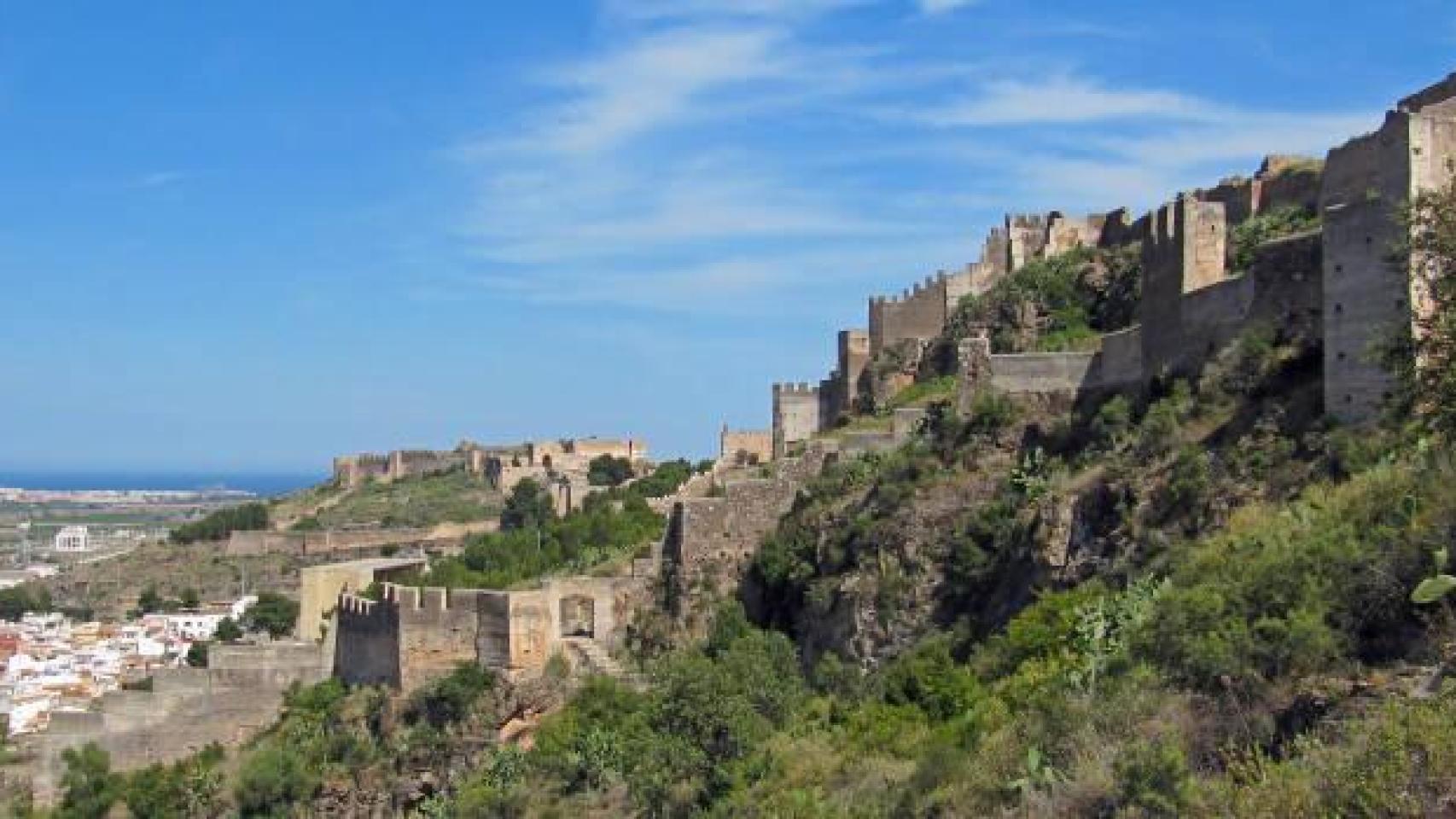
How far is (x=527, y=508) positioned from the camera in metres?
49.7

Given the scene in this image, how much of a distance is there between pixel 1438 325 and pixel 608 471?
42437 mm

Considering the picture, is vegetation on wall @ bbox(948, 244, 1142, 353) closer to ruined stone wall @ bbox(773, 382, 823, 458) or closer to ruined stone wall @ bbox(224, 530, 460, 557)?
ruined stone wall @ bbox(773, 382, 823, 458)

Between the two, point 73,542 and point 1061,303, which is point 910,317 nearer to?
point 1061,303

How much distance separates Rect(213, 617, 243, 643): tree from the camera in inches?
1646

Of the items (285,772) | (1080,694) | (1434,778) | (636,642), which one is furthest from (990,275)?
(1434,778)

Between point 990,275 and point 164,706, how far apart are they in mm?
16879

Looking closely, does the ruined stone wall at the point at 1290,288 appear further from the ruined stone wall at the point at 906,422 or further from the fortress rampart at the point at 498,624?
the fortress rampart at the point at 498,624

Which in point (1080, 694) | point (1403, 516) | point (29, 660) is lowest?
point (29, 660)

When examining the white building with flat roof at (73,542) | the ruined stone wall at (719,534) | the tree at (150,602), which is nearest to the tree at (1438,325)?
the ruined stone wall at (719,534)

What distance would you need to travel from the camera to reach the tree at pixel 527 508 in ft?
155

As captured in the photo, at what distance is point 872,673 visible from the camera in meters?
23.3

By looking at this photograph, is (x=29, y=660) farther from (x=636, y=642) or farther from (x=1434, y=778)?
(x=1434, y=778)

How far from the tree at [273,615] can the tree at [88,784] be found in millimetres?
9478

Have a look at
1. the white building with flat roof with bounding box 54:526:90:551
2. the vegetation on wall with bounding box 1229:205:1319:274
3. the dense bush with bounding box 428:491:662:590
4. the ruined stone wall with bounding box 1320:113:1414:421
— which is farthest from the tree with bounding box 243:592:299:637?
the white building with flat roof with bounding box 54:526:90:551
